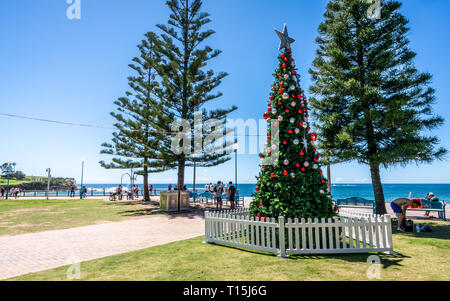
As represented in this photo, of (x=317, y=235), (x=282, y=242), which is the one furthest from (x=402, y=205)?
(x=282, y=242)

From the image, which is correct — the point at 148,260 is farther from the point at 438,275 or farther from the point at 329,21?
the point at 329,21

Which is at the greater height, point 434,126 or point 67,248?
point 434,126

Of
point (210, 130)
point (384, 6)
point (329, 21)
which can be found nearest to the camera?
point (384, 6)

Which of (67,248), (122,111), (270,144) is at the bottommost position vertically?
(67,248)

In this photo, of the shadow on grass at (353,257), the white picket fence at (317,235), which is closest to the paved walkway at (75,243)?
the white picket fence at (317,235)

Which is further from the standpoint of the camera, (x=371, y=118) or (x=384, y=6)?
(x=384, y=6)

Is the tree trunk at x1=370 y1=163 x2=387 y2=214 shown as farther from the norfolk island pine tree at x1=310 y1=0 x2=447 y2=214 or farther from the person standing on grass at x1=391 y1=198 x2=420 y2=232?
the person standing on grass at x1=391 y1=198 x2=420 y2=232

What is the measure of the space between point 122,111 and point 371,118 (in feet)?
63.8

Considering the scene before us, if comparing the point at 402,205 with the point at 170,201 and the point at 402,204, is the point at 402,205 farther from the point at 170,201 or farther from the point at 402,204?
the point at 170,201

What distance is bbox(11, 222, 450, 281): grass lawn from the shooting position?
3900 millimetres

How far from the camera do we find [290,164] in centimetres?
579
